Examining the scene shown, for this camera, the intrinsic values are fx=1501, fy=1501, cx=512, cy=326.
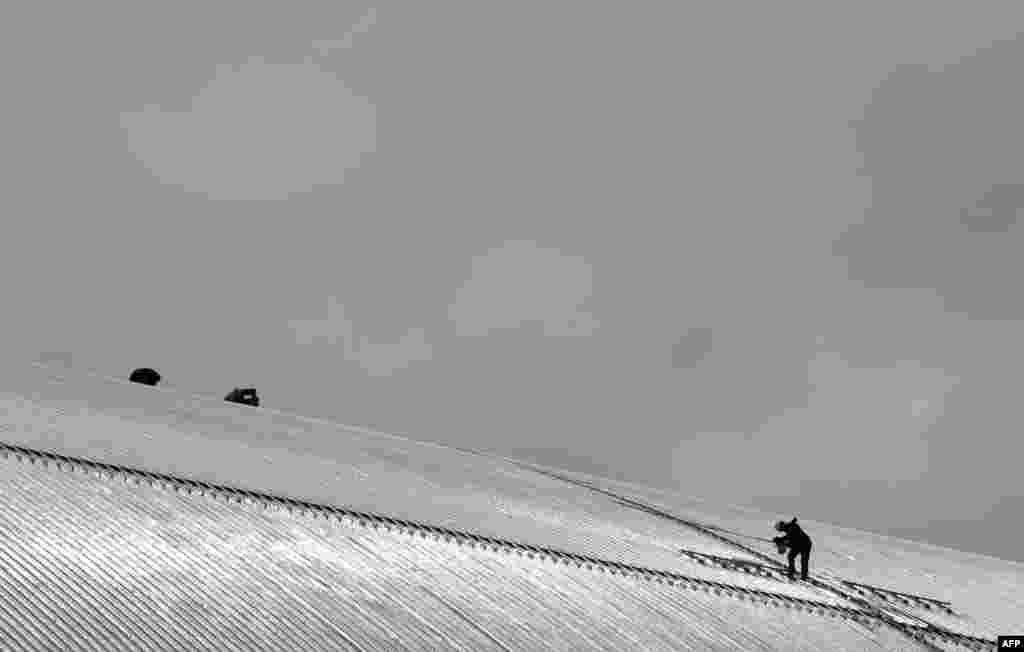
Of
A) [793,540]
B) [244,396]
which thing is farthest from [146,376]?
[793,540]

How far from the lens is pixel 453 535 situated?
3919 centimetres

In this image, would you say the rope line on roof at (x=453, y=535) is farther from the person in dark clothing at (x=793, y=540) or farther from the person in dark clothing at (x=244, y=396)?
the person in dark clothing at (x=244, y=396)

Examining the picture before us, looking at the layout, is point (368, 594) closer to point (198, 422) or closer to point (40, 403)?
point (40, 403)

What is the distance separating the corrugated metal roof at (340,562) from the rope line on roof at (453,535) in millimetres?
92

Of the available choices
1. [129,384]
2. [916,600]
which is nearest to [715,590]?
[916,600]

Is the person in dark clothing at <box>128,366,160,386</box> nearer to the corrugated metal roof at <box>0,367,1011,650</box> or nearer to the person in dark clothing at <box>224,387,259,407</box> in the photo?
the person in dark clothing at <box>224,387,259,407</box>

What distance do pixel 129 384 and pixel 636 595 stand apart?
38.6 metres

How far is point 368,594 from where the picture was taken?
32.4 m

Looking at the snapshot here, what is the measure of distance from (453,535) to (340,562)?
5835 millimetres

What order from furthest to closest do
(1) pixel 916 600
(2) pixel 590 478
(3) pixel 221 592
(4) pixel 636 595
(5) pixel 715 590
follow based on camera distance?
(2) pixel 590 478 → (1) pixel 916 600 → (5) pixel 715 590 → (4) pixel 636 595 → (3) pixel 221 592

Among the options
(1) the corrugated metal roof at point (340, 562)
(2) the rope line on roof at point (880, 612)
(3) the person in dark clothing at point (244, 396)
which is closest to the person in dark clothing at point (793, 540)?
(1) the corrugated metal roof at point (340, 562)

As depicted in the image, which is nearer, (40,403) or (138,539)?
(138,539)

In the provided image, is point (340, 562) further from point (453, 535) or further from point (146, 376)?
point (146, 376)

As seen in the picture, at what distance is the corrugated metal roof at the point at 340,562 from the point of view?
28719 millimetres
